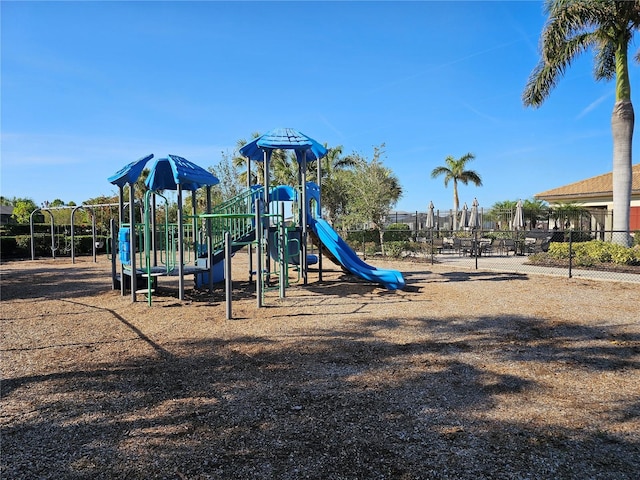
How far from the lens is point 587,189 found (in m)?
27.2

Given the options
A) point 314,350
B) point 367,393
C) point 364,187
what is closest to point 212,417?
point 367,393

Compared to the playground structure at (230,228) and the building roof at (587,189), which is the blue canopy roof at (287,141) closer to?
the playground structure at (230,228)

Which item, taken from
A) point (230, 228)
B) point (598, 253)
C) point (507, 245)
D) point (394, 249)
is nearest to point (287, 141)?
point (230, 228)

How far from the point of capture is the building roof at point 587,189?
25562mm

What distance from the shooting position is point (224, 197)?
29.3m

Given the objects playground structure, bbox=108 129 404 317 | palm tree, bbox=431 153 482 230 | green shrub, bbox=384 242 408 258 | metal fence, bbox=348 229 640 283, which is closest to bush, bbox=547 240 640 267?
metal fence, bbox=348 229 640 283

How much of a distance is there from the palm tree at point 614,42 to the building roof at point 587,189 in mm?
10865

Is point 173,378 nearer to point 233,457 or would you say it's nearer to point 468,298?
point 233,457

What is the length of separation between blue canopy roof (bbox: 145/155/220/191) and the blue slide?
2694mm

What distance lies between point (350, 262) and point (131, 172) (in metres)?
5.10

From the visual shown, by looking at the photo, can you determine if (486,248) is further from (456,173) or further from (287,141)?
(456,173)

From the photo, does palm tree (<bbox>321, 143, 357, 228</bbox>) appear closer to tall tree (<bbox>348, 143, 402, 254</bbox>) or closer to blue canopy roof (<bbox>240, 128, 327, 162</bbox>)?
tall tree (<bbox>348, 143, 402, 254</bbox>)

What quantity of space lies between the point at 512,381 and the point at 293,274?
9.57 metres

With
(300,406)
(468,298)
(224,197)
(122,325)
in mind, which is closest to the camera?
(300,406)
